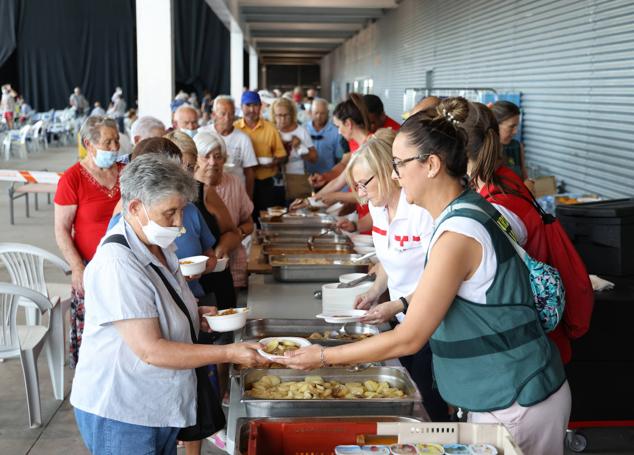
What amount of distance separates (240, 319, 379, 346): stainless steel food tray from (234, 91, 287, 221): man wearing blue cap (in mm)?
3483

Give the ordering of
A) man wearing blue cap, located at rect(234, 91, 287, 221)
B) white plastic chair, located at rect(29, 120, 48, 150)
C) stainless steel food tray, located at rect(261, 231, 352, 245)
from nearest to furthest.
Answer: stainless steel food tray, located at rect(261, 231, 352, 245), man wearing blue cap, located at rect(234, 91, 287, 221), white plastic chair, located at rect(29, 120, 48, 150)

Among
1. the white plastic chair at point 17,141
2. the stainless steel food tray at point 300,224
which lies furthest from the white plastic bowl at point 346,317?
the white plastic chair at point 17,141

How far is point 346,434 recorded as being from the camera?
1.76 metres

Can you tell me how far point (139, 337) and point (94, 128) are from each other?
206 cm

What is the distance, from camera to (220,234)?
3.56m

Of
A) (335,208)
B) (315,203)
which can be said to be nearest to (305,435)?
(335,208)

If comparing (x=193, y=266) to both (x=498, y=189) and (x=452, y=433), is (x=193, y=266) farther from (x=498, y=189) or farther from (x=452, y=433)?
(x=452, y=433)

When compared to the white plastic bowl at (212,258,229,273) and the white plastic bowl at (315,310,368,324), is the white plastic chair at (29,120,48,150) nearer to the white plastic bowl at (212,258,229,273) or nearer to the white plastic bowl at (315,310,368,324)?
the white plastic bowl at (212,258,229,273)

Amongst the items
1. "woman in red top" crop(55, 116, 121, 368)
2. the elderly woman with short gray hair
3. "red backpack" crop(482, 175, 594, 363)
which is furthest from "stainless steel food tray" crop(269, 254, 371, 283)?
the elderly woman with short gray hair

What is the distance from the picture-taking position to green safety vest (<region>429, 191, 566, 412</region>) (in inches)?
68.1

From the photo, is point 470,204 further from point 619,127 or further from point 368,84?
point 368,84

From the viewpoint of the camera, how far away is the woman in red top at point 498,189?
8.05 ft

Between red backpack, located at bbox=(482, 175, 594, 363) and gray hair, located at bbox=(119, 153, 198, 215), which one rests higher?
gray hair, located at bbox=(119, 153, 198, 215)

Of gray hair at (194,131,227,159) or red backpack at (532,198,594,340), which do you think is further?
gray hair at (194,131,227,159)
